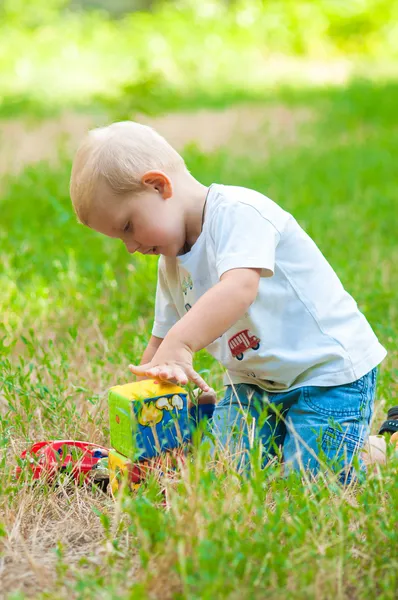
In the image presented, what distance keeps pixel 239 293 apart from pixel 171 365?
0.80ft

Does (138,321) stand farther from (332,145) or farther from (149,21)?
(149,21)

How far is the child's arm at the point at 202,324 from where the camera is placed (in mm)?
2049

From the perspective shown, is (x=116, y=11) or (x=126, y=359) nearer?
(x=126, y=359)

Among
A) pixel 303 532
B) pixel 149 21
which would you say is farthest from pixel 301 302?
pixel 149 21

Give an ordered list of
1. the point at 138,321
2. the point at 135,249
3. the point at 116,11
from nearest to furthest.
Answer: the point at 135,249
the point at 138,321
the point at 116,11

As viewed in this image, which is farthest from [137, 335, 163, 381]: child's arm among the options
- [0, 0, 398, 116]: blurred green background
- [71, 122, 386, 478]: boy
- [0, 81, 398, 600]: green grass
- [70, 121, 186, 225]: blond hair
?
Result: [0, 0, 398, 116]: blurred green background

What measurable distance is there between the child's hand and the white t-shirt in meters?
0.28

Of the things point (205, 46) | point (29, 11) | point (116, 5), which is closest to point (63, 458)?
point (205, 46)

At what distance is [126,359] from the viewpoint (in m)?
2.99

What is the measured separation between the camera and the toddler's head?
2.16m

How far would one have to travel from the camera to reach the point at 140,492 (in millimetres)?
1911

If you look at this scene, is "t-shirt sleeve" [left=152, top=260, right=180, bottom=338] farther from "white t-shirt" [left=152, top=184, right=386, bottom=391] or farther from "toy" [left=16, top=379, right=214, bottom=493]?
"toy" [left=16, top=379, right=214, bottom=493]

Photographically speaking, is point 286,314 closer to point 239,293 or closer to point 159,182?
point 239,293

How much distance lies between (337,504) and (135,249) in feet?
2.91
